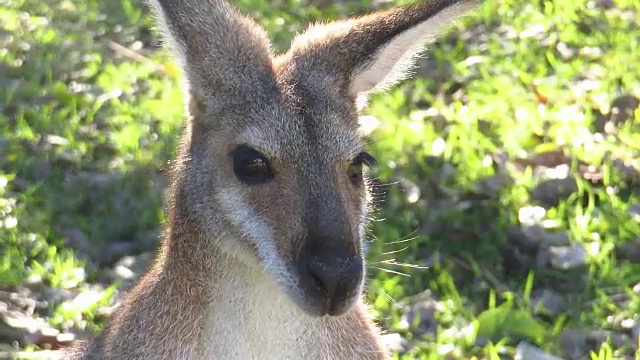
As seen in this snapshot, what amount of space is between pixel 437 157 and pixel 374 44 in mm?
2441

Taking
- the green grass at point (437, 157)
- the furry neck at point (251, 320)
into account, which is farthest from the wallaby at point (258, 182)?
the green grass at point (437, 157)

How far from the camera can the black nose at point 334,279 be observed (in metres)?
3.04

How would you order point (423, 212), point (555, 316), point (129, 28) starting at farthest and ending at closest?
point (129, 28) < point (423, 212) < point (555, 316)

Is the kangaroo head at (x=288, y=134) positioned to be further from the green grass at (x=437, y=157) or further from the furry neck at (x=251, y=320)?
the green grass at (x=437, y=157)

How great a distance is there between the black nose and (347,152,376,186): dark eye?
13.1 inches

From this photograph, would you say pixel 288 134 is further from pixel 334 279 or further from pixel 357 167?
pixel 334 279

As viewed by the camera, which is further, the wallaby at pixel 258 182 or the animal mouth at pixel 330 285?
the wallaby at pixel 258 182

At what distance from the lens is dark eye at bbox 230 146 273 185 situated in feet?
10.6

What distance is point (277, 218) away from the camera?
318 cm

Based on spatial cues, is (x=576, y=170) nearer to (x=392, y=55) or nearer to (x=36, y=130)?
(x=392, y=55)

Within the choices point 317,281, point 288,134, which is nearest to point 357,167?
point 288,134

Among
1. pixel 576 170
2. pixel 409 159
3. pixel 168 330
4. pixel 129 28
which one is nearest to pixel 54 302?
pixel 168 330

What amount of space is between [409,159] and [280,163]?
2735mm

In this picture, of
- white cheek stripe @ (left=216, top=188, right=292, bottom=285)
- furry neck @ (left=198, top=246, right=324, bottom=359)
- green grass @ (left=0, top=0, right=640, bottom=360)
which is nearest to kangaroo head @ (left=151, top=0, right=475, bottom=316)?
white cheek stripe @ (left=216, top=188, right=292, bottom=285)
